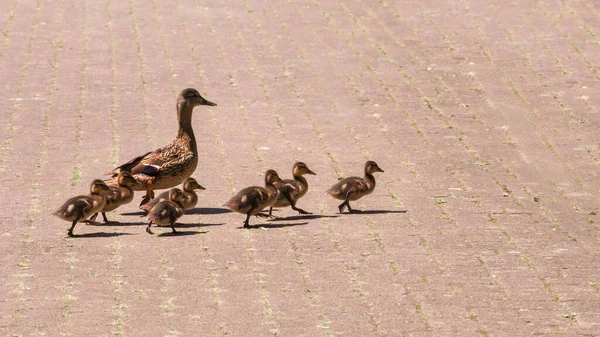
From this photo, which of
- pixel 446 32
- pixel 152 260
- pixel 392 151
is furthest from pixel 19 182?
pixel 446 32

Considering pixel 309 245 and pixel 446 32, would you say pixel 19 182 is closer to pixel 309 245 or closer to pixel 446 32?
pixel 309 245

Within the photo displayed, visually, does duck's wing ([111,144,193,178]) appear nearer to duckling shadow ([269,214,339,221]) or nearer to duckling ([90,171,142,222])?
duckling ([90,171,142,222])

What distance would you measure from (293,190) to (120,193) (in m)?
1.79

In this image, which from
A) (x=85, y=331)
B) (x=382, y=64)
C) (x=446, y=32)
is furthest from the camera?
(x=446, y=32)

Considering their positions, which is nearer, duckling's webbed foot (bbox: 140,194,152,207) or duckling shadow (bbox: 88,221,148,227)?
duckling shadow (bbox: 88,221,148,227)

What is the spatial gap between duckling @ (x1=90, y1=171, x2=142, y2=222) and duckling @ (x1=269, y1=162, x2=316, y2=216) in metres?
1.48

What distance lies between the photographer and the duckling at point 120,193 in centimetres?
1230

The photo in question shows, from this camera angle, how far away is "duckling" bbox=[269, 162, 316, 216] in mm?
12570

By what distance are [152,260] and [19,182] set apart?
3.47 metres

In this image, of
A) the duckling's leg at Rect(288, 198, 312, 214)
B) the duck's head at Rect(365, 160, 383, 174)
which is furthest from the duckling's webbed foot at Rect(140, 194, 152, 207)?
the duck's head at Rect(365, 160, 383, 174)

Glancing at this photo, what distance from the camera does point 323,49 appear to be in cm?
2023

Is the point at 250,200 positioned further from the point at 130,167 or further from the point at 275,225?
the point at 130,167

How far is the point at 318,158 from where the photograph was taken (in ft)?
49.4

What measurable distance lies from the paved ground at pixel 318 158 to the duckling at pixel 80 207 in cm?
24
